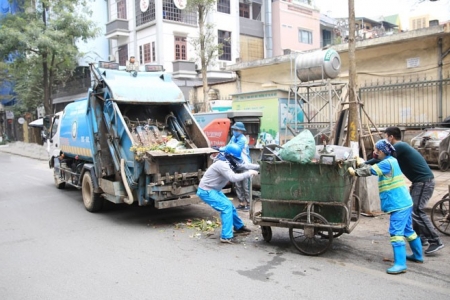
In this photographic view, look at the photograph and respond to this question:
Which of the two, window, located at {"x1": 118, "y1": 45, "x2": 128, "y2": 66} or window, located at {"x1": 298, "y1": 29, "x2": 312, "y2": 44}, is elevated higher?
window, located at {"x1": 298, "y1": 29, "x2": 312, "y2": 44}

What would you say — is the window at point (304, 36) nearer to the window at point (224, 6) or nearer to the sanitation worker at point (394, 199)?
the window at point (224, 6)

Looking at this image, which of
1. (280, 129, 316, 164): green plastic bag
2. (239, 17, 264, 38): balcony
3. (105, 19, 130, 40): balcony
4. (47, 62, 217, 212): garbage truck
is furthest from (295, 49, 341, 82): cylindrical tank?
(105, 19, 130, 40): balcony

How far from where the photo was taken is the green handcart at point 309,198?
505cm

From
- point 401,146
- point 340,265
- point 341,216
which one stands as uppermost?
point 401,146

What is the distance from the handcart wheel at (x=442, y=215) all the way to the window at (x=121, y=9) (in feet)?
84.5

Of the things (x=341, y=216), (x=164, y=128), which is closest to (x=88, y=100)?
(x=164, y=128)

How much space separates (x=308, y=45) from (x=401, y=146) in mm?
28804

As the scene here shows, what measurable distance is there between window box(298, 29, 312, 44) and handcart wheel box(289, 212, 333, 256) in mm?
28453

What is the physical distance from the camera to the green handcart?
16.6 ft

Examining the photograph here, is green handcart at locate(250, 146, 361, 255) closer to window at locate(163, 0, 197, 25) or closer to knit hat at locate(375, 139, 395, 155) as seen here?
knit hat at locate(375, 139, 395, 155)

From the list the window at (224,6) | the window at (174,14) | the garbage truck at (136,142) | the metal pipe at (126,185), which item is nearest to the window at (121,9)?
the window at (174,14)

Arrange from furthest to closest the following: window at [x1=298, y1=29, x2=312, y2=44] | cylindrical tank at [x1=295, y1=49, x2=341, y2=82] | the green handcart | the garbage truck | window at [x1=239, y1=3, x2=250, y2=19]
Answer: window at [x1=298, y1=29, x2=312, y2=44] < window at [x1=239, y1=3, x2=250, y2=19] < cylindrical tank at [x1=295, y1=49, x2=341, y2=82] < the garbage truck < the green handcart

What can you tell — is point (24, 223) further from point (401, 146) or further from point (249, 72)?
point (249, 72)

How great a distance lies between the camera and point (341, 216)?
16.9ft
